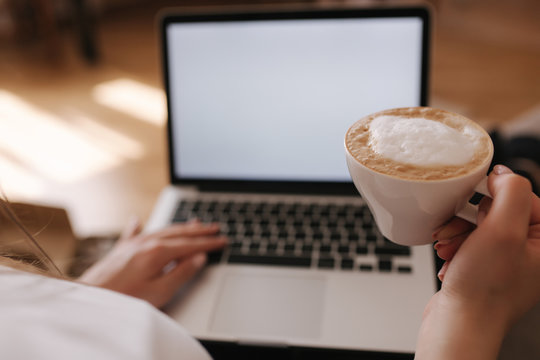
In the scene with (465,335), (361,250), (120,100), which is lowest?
(120,100)

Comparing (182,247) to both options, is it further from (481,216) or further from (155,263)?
(481,216)

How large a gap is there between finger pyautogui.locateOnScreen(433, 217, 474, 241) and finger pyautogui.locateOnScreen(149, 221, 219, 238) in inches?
16.0

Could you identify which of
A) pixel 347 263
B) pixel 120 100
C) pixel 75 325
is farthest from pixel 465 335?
pixel 120 100

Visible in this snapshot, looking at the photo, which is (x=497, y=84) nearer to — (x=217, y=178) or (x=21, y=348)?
(x=217, y=178)

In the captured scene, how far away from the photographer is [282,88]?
708 mm

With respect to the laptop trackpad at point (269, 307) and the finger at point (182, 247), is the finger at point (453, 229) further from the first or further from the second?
the finger at point (182, 247)

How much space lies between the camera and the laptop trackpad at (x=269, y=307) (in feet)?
1.79

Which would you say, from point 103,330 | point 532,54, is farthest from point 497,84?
point 103,330

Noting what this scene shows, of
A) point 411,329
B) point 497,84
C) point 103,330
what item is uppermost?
point 103,330

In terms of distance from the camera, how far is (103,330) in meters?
0.30

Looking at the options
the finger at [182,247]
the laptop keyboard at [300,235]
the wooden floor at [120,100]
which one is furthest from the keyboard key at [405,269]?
the wooden floor at [120,100]

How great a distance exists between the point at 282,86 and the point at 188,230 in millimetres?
256

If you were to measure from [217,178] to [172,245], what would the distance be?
179mm

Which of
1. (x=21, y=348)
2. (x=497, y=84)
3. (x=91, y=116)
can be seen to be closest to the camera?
(x=21, y=348)
